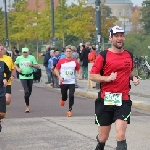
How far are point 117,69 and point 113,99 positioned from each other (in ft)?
1.39

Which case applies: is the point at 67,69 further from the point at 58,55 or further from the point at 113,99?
the point at 58,55

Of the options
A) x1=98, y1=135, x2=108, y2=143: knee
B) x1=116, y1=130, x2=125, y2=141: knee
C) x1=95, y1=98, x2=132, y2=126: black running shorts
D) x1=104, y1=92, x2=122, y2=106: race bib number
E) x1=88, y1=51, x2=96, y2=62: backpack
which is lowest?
x1=88, y1=51, x2=96, y2=62: backpack

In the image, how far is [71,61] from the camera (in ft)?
52.4

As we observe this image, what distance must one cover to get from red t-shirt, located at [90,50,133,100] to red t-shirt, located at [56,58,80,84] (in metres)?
7.23

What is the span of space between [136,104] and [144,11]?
7481 cm

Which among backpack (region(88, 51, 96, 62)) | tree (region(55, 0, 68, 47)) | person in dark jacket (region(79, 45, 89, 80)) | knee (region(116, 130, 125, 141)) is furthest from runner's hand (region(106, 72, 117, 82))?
tree (region(55, 0, 68, 47))

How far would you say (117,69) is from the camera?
338 inches

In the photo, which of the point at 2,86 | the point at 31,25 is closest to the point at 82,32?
the point at 31,25

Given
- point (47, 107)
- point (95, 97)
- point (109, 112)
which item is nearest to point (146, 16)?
point (95, 97)

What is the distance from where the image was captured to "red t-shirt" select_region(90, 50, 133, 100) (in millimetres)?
8586

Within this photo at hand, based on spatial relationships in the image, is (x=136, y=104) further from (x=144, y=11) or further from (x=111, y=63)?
(x=144, y=11)

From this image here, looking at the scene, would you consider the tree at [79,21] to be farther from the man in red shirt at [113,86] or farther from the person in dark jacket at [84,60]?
the man in red shirt at [113,86]

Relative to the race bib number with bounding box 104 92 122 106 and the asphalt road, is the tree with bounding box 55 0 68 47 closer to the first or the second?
the asphalt road

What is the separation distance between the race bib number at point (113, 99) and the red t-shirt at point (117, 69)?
6cm
